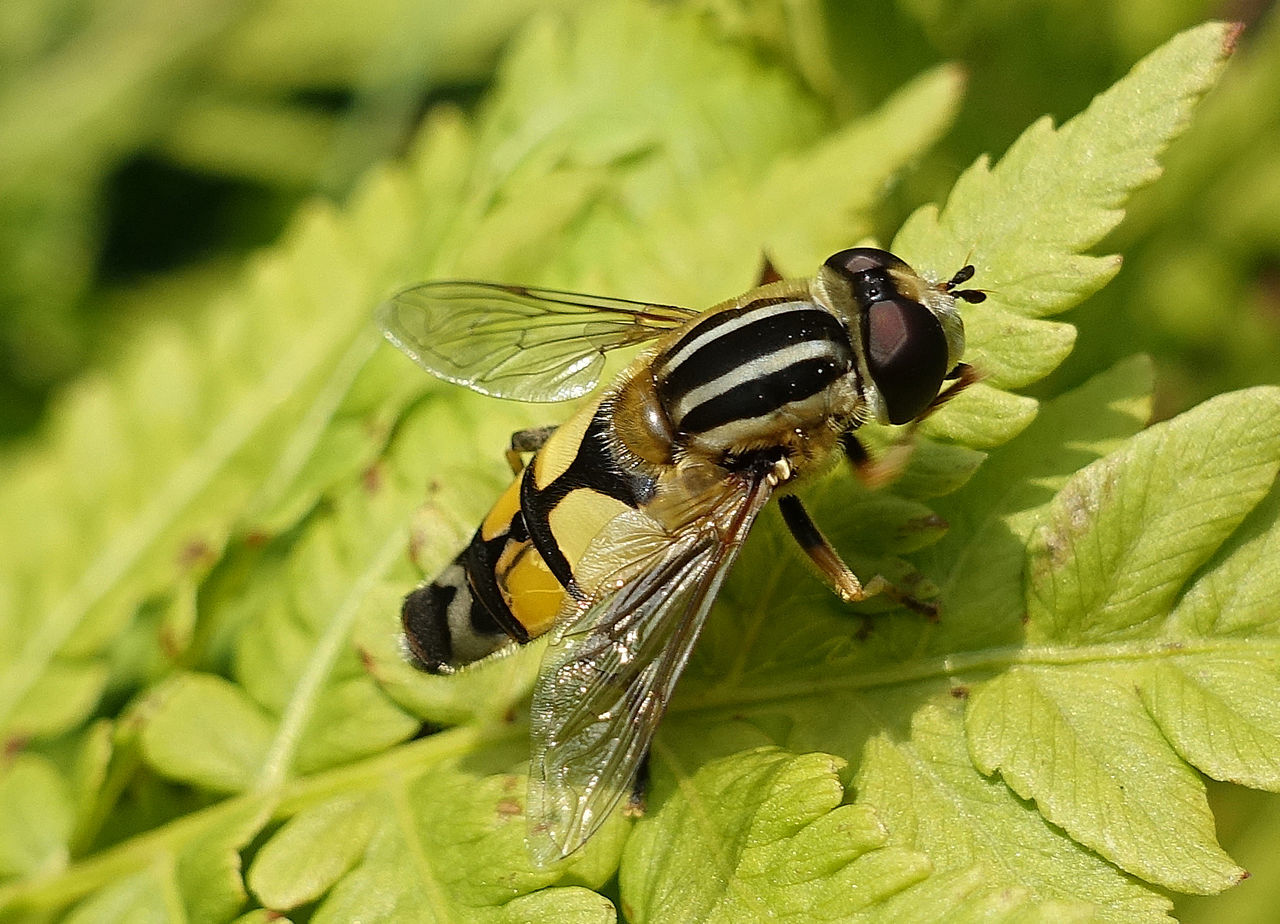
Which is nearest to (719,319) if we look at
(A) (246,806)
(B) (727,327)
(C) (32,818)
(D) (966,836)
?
(B) (727,327)

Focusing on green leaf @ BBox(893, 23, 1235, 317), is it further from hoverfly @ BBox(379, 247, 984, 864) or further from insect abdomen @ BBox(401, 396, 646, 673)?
insect abdomen @ BBox(401, 396, 646, 673)

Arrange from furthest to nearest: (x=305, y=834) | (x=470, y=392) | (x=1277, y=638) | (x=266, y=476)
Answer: (x=266, y=476)
(x=470, y=392)
(x=305, y=834)
(x=1277, y=638)

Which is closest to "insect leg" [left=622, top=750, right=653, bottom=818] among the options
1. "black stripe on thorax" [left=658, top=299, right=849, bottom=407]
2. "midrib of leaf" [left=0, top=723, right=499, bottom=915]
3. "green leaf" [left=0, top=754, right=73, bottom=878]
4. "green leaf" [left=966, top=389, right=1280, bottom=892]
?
"midrib of leaf" [left=0, top=723, right=499, bottom=915]

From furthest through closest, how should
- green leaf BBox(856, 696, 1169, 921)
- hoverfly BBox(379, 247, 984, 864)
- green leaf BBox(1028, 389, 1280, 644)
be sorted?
hoverfly BBox(379, 247, 984, 864) → green leaf BBox(1028, 389, 1280, 644) → green leaf BBox(856, 696, 1169, 921)

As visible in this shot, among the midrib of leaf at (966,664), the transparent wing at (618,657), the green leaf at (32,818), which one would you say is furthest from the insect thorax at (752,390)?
the green leaf at (32,818)

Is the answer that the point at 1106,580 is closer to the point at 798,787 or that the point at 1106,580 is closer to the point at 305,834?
the point at 798,787

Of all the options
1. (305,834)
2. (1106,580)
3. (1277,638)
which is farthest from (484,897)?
(1277,638)
